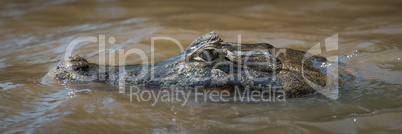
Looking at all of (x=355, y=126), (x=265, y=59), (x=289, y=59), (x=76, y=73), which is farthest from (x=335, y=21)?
(x=76, y=73)

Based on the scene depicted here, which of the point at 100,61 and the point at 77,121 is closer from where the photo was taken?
the point at 77,121

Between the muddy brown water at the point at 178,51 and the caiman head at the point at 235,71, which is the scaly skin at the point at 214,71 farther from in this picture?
the muddy brown water at the point at 178,51

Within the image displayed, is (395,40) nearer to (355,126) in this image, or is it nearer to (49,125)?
(355,126)

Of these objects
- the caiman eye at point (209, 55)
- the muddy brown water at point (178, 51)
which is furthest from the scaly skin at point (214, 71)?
the muddy brown water at point (178, 51)

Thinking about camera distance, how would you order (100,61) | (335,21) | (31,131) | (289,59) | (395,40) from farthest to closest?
(335,21) < (395,40) < (100,61) < (289,59) < (31,131)

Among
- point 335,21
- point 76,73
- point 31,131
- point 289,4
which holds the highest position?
point 289,4
